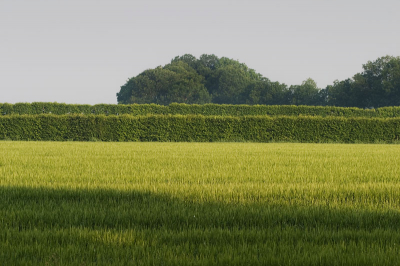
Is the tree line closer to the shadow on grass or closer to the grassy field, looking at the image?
the grassy field

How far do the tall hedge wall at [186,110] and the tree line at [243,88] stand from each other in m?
24.0

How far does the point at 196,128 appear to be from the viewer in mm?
29578

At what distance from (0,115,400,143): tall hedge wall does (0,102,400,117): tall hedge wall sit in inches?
167

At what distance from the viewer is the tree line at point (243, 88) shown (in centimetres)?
5894

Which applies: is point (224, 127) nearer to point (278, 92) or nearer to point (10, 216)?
point (10, 216)

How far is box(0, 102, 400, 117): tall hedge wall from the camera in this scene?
33062 mm

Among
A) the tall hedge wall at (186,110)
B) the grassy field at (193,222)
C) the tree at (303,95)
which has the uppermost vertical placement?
Result: the tree at (303,95)

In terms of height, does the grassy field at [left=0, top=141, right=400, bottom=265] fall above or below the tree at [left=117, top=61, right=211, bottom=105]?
below

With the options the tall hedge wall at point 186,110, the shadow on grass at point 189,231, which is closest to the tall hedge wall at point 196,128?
the tall hedge wall at point 186,110

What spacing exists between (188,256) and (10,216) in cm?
249

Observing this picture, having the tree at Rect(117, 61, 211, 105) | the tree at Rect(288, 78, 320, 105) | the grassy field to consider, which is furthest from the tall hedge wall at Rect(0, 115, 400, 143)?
the tree at Rect(117, 61, 211, 105)

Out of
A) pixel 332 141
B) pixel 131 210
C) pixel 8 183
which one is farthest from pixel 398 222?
pixel 332 141

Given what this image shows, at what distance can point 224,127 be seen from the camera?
29797 mm

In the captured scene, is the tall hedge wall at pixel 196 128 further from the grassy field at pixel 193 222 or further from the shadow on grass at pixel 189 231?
the shadow on grass at pixel 189 231
